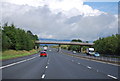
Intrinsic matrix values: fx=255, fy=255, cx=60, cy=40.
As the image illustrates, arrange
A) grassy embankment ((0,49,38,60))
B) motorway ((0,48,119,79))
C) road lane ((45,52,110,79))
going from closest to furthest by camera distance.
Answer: road lane ((45,52,110,79))
motorway ((0,48,119,79))
grassy embankment ((0,49,38,60))

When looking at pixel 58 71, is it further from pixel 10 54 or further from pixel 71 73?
pixel 10 54

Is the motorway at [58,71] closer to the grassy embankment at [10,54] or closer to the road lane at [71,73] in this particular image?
the road lane at [71,73]

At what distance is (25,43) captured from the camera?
356ft

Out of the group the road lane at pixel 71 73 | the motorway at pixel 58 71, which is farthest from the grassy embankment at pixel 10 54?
the road lane at pixel 71 73

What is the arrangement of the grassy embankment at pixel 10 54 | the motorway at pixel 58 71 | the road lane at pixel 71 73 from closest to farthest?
1. the road lane at pixel 71 73
2. the motorway at pixel 58 71
3. the grassy embankment at pixel 10 54

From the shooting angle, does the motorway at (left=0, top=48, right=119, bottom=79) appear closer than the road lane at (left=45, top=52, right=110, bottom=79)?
No

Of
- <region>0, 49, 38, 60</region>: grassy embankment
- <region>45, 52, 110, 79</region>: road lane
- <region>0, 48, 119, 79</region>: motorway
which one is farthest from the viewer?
<region>0, 49, 38, 60</region>: grassy embankment

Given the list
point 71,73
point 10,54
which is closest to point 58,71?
point 71,73

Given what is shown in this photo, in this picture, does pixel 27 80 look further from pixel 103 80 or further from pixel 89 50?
pixel 89 50

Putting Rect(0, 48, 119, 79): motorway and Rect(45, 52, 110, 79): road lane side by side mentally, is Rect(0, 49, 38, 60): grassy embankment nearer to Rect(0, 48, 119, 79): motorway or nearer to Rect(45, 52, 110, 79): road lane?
Rect(0, 48, 119, 79): motorway

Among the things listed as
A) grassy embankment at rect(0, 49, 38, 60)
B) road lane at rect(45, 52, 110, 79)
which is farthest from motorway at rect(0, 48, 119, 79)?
grassy embankment at rect(0, 49, 38, 60)

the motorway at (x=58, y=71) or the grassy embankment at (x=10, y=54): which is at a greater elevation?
the grassy embankment at (x=10, y=54)

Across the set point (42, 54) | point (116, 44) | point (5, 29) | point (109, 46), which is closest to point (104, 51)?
point (109, 46)

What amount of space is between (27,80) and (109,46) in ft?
255
